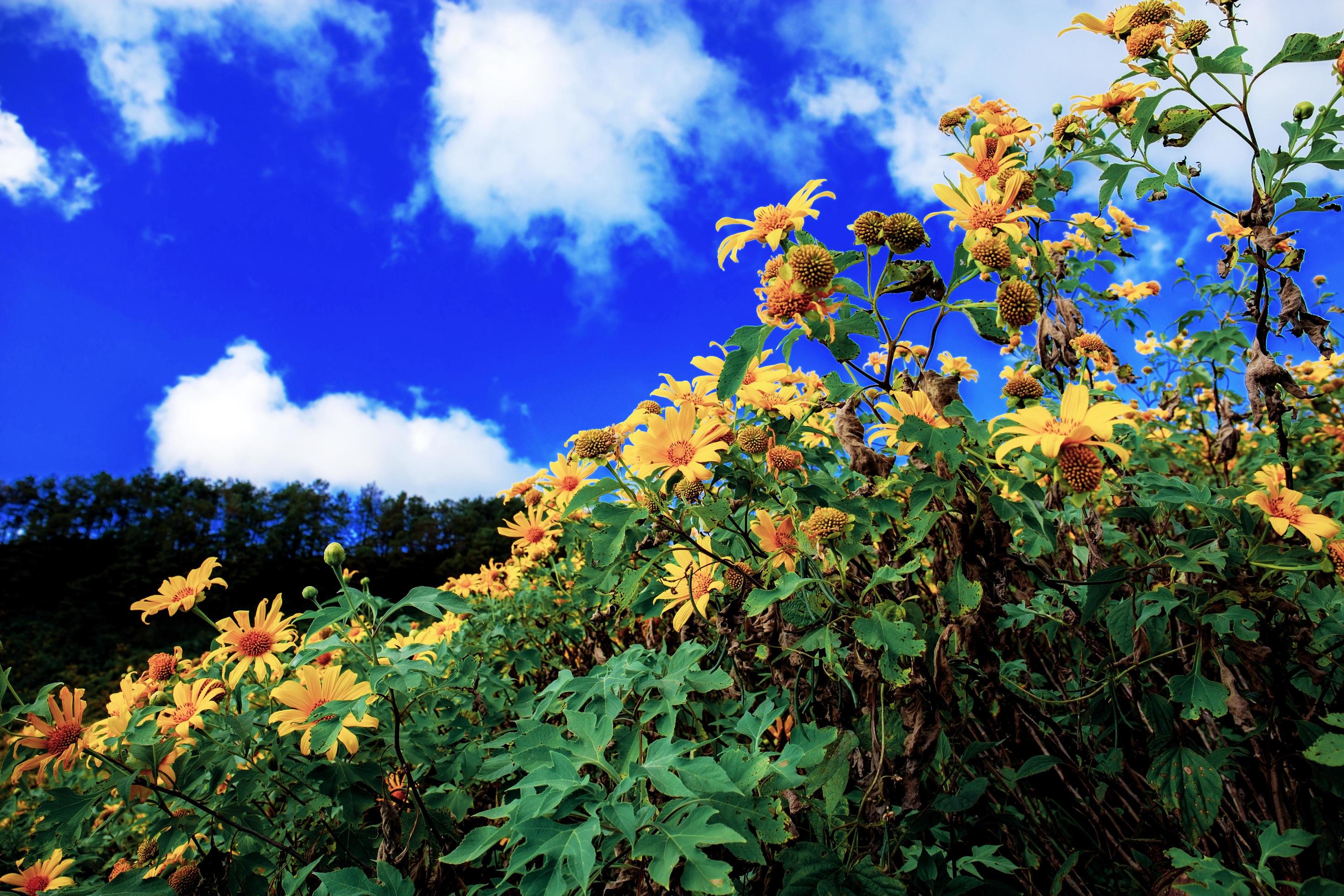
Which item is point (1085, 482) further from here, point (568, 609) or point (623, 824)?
point (568, 609)

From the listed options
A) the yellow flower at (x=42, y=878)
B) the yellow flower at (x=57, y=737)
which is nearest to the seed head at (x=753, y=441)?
the yellow flower at (x=57, y=737)

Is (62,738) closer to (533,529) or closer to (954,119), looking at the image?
(533,529)

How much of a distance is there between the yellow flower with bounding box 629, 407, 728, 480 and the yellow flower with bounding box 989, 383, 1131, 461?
22.6 inches

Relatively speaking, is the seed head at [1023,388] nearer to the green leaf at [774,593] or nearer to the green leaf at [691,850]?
the green leaf at [774,593]

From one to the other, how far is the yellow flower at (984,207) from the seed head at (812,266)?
265 millimetres

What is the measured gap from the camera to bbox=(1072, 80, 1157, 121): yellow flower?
86.7 inches

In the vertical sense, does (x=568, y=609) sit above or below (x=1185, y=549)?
above

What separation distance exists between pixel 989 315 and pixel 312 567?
2012 centimetres

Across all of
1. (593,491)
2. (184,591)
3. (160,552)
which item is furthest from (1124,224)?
(160,552)

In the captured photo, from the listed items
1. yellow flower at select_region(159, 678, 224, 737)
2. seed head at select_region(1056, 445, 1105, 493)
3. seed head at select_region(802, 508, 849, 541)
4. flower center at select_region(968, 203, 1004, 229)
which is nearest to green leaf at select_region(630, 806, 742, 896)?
seed head at select_region(802, 508, 849, 541)

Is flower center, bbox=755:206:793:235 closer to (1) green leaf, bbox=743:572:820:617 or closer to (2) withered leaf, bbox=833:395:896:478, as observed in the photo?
(2) withered leaf, bbox=833:395:896:478

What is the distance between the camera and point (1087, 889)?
5.34 feet

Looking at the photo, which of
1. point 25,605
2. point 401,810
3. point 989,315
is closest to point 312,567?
point 25,605

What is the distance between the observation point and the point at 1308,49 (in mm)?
1757
